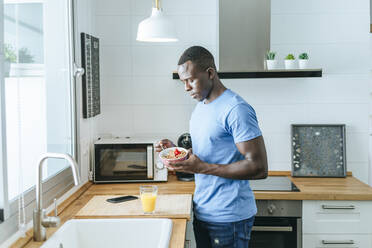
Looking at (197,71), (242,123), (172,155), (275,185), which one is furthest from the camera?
(275,185)

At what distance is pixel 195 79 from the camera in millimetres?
1945

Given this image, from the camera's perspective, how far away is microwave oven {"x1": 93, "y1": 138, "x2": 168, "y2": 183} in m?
2.73

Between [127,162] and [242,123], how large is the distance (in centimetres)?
112

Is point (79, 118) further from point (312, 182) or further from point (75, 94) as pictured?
point (312, 182)

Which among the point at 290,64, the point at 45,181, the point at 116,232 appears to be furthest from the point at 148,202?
the point at 290,64

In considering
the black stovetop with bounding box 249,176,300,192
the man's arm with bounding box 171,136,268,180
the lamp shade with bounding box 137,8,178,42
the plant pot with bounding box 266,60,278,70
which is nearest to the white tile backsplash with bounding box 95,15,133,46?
the lamp shade with bounding box 137,8,178,42

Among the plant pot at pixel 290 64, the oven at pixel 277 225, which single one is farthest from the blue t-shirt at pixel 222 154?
the plant pot at pixel 290 64

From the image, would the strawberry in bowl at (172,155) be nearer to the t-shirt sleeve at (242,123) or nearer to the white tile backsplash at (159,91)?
the t-shirt sleeve at (242,123)

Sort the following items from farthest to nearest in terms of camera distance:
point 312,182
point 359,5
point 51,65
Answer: point 359,5 → point 312,182 → point 51,65

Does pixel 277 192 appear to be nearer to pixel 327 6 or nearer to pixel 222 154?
pixel 222 154

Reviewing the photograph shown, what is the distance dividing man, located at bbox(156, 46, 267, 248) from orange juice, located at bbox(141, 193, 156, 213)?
0.18 metres

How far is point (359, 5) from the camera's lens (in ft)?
9.84

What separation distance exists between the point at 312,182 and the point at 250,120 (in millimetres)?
Result: 1154

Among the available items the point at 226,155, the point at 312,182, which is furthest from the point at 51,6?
the point at 312,182
